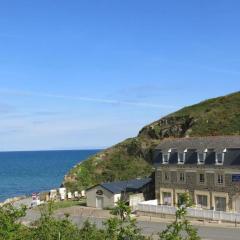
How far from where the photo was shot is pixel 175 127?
111438 millimetres

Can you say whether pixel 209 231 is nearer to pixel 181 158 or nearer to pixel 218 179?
pixel 218 179

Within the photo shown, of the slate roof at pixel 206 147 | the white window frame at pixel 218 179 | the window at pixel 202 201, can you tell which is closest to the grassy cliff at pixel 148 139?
the slate roof at pixel 206 147

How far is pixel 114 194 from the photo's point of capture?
2480 inches

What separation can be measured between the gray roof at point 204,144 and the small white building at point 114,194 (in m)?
6.31

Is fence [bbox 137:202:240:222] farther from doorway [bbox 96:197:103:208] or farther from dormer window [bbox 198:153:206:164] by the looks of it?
doorway [bbox 96:197:103:208]

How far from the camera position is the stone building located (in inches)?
2149

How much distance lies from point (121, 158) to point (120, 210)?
86.6 m

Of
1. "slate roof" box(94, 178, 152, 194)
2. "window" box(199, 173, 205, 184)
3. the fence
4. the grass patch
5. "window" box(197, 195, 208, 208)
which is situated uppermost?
"window" box(199, 173, 205, 184)

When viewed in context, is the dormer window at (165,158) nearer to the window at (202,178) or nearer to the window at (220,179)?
the window at (202,178)

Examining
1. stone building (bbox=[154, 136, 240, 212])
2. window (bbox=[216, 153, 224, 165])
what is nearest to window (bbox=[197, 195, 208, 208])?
stone building (bbox=[154, 136, 240, 212])

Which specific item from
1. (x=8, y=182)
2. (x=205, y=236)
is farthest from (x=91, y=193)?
(x=8, y=182)

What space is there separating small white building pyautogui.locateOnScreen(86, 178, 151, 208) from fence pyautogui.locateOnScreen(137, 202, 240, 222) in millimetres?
5844

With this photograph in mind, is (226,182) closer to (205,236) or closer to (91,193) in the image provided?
(205,236)

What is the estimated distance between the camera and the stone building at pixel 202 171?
54.6 meters
